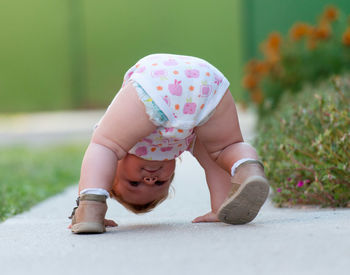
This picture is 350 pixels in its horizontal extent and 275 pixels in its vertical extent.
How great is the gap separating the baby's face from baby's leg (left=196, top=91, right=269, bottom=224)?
20cm

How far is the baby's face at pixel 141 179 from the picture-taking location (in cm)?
259

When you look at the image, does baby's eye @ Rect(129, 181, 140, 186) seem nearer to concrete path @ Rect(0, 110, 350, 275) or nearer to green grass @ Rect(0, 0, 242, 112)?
concrete path @ Rect(0, 110, 350, 275)

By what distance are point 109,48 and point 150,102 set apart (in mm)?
9483

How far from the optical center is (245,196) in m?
2.31

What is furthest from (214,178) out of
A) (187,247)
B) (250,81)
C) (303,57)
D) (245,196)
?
(250,81)

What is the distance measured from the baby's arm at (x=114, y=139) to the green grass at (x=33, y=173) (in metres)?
0.87

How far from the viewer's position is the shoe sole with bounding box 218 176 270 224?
230cm

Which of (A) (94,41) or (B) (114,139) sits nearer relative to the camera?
(B) (114,139)

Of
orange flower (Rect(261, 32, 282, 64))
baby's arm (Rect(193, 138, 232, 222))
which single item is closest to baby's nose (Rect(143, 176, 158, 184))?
baby's arm (Rect(193, 138, 232, 222))

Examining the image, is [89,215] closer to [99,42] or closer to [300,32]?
[300,32]

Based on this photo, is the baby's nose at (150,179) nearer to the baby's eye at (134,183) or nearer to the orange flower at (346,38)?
the baby's eye at (134,183)

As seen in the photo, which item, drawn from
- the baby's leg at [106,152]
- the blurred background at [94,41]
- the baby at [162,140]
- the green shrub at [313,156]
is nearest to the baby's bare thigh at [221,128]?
the baby at [162,140]

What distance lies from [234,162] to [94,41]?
9.45 m

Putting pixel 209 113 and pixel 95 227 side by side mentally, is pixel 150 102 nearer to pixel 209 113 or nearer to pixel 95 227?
pixel 209 113
